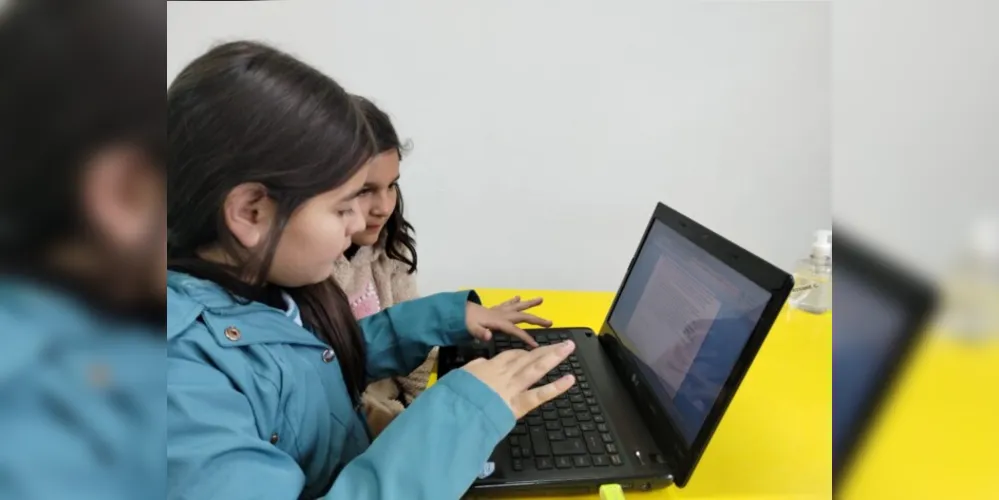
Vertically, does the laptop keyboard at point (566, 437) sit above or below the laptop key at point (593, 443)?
below

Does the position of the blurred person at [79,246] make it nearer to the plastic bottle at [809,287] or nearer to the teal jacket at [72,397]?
the teal jacket at [72,397]

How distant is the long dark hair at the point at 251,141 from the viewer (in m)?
0.34

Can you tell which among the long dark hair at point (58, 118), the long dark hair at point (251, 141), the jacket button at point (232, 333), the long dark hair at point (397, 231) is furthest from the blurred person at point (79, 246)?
the long dark hair at point (397, 231)

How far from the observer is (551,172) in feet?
2.75

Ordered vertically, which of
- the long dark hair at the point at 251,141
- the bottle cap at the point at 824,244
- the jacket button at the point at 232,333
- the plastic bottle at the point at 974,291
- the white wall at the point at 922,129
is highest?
the white wall at the point at 922,129

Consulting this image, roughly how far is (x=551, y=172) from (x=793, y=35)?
40 centimetres

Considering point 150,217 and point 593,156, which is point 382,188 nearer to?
point 593,156

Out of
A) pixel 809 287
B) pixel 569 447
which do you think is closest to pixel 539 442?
pixel 569 447

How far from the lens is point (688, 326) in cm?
55

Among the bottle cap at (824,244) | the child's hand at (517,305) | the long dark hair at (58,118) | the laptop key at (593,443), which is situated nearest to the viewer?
the long dark hair at (58,118)

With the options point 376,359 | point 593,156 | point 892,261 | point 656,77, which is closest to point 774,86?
point 656,77

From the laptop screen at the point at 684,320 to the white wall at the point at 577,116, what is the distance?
0.10 m

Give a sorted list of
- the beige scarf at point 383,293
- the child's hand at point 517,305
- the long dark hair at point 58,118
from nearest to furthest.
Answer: the long dark hair at point 58,118 → the beige scarf at point 383,293 → the child's hand at point 517,305

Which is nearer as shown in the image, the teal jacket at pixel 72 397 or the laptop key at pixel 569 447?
the teal jacket at pixel 72 397
